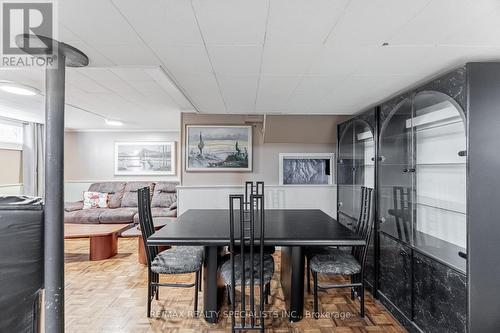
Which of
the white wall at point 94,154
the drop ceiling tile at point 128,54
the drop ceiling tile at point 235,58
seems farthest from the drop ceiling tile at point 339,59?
the white wall at point 94,154

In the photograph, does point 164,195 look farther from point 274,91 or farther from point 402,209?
point 402,209

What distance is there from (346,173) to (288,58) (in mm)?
2397

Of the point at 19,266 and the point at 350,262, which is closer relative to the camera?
the point at 19,266

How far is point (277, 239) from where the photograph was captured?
189 centimetres

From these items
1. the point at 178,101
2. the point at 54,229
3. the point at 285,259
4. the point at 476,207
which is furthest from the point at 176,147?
the point at 476,207

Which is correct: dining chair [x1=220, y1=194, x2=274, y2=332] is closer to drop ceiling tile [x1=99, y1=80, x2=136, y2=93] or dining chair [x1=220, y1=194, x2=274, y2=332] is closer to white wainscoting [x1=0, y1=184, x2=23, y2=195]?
drop ceiling tile [x1=99, y1=80, x2=136, y2=93]

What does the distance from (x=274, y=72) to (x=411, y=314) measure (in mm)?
2222

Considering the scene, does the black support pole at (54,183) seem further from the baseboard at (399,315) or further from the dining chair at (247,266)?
the baseboard at (399,315)

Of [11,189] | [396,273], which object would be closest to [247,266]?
[396,273]

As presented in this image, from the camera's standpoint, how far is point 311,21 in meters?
1.35

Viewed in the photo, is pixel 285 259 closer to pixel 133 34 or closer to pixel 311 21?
pixel 311 21

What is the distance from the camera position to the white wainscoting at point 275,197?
13.1 feet

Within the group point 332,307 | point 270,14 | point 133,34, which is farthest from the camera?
point 332,307

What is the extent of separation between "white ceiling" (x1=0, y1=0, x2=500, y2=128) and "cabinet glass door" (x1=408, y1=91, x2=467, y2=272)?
33 centimetres
